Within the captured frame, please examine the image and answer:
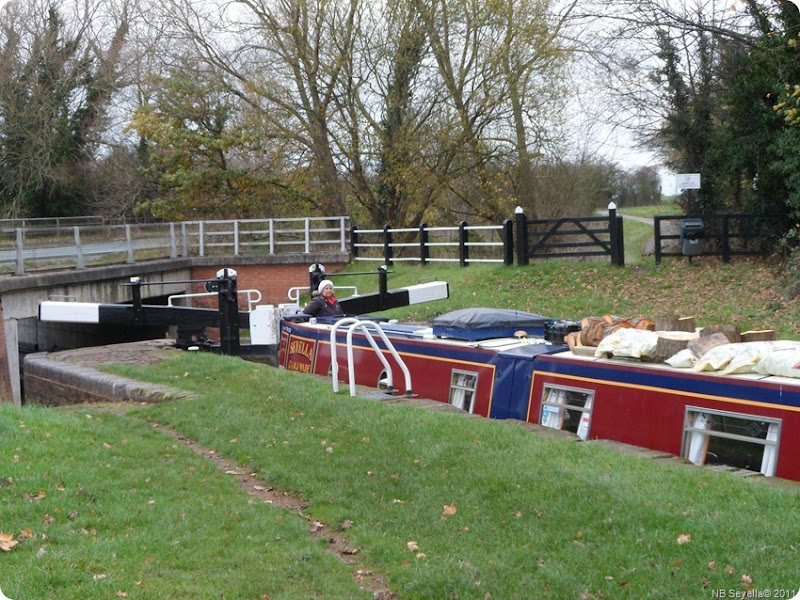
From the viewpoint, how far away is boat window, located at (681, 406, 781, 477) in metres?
6.47

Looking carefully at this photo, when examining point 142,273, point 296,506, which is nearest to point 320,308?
point 296,506

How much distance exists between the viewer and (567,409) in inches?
324

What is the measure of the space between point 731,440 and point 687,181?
15527 millimetres

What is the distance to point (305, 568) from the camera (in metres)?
5.24

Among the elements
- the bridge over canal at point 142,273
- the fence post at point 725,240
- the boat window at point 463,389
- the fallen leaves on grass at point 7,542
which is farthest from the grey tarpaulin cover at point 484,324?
the fence post at point 725,240

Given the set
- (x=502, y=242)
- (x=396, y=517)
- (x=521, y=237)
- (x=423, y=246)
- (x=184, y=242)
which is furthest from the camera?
(x=184, y=242)

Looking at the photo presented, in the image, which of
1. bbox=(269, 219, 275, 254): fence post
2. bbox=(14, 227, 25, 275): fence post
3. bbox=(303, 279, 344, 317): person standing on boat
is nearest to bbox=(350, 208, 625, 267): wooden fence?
bbox=(269, 219, 275, 254): fence post

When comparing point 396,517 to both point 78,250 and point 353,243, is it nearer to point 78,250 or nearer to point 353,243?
point 78,250

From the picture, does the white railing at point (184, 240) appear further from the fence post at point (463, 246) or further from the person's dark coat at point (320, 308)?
the person's dark coat at point (320, 308)

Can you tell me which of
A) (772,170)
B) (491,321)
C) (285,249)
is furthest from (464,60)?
(491,321)

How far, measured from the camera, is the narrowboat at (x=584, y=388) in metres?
6.53

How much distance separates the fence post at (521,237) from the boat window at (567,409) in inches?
535

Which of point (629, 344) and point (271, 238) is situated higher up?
point (271, 238)

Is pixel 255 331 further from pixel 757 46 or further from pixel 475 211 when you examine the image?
pixel 475 211
